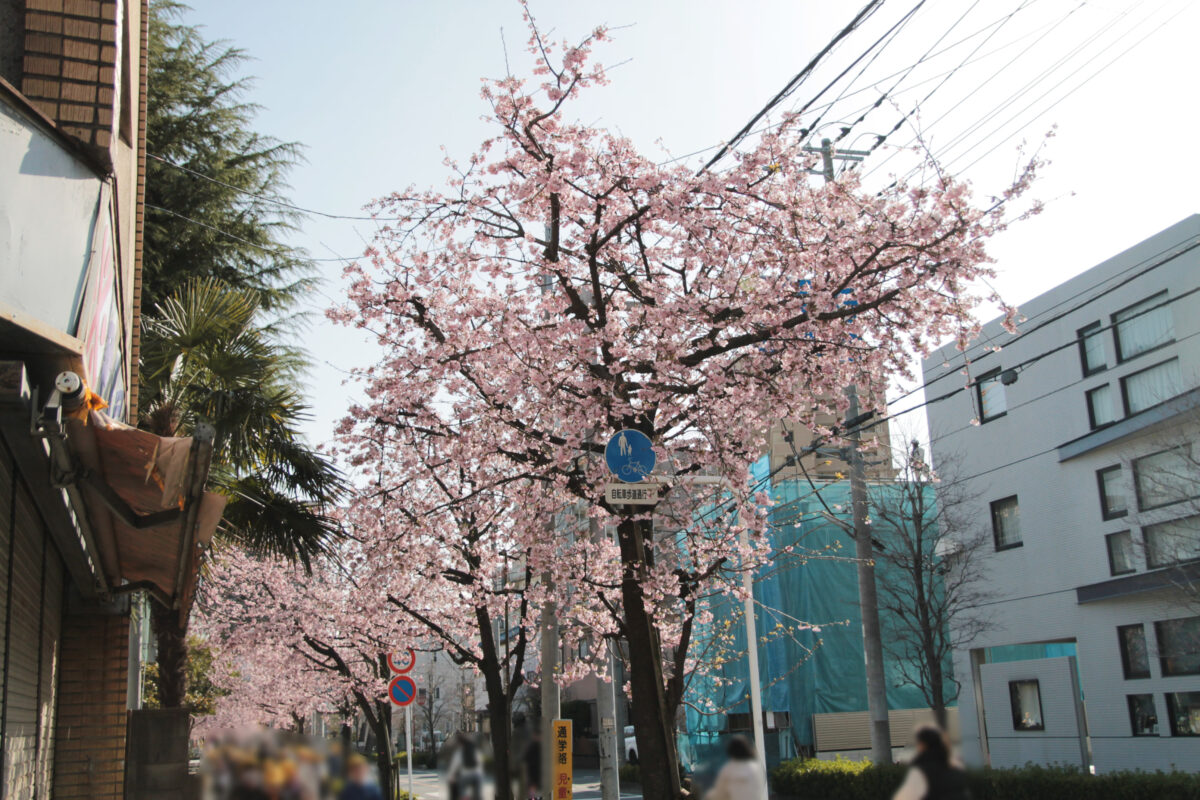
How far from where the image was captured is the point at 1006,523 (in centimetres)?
2659

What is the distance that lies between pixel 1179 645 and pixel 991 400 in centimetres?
820

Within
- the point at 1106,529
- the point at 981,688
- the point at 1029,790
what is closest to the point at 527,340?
the point at 1029,790

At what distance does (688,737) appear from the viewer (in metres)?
34.6

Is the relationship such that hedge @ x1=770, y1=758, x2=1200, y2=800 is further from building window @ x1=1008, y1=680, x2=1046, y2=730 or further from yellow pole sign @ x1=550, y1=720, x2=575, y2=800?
yellow pole sign @ x1=550, y1=720, x2=575, y2=800

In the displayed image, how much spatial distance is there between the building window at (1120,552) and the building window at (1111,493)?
1.56 ft

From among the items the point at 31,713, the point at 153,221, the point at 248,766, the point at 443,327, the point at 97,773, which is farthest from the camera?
the point at 153,221

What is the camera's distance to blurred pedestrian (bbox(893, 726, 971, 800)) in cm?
132

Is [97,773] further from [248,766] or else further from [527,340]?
[248,766]

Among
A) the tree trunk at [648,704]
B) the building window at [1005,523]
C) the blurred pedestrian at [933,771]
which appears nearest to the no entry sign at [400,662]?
the tree trunk at [648,704]

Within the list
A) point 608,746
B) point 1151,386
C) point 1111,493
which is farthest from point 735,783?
point 1111,493

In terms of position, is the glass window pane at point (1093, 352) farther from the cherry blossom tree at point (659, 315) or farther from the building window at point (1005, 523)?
the cherry blossom tree at point (659, 315)

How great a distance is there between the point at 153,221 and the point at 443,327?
7.42m

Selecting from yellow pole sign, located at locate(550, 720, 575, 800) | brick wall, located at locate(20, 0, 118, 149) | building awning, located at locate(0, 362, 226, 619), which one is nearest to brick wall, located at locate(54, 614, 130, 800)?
building awning, located at locate(0, 362, 226, 619)

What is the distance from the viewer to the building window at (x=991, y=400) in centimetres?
2661
